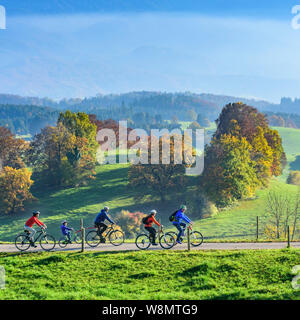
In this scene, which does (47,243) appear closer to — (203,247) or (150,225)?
(150,225)

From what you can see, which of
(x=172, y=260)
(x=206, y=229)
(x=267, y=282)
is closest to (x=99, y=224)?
(x=172, y=260)

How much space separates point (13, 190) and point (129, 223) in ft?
83.3

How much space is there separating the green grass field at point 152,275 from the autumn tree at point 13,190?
55.0m

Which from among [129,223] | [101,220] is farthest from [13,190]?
[101,220]

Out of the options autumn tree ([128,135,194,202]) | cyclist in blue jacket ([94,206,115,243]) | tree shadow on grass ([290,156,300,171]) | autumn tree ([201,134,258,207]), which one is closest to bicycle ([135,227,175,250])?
cyclist in blue jacket ([94,206,115,243])

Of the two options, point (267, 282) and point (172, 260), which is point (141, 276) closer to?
point (172, 260)

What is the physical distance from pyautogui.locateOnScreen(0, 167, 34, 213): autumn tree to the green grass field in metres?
55.0

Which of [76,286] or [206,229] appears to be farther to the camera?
[206,229]

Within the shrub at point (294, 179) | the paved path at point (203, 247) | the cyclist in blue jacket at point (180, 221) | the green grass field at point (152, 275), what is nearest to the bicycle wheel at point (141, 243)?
the paved path at point (203, 247)

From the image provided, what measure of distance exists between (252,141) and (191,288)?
73525 millimetres

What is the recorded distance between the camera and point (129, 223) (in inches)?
2756

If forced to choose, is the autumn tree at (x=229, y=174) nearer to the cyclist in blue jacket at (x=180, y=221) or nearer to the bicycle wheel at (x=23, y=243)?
the cyclist in blue jacket at (x=180, y=221)

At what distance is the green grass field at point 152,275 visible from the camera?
21.5 meters

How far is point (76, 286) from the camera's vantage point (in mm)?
23141
